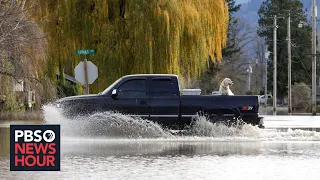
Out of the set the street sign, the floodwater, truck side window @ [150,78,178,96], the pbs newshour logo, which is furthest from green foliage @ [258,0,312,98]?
the pbs newshour logo

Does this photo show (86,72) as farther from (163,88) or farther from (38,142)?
(38,142)

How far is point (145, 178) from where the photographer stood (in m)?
14.3

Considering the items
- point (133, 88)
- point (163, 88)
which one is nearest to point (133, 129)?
point (133, 88)

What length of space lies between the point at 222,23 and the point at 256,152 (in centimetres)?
1869

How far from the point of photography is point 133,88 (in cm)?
2588

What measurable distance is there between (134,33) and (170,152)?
53.9ft

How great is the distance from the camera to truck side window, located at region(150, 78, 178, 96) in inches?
1015

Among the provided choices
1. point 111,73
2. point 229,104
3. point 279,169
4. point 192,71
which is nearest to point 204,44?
point 192,71

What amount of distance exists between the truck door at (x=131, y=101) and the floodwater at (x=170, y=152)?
31cm

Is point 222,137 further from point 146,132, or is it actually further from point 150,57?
point 150,57

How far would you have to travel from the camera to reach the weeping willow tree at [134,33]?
3603 centimetres

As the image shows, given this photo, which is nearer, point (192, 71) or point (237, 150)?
point (237, 150)

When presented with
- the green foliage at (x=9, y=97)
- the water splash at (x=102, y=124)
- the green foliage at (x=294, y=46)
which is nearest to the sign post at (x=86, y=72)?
the green foliage at (x=9, y=97)

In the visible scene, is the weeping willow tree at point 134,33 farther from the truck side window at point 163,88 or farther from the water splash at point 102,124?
the water splash at point 102,124
